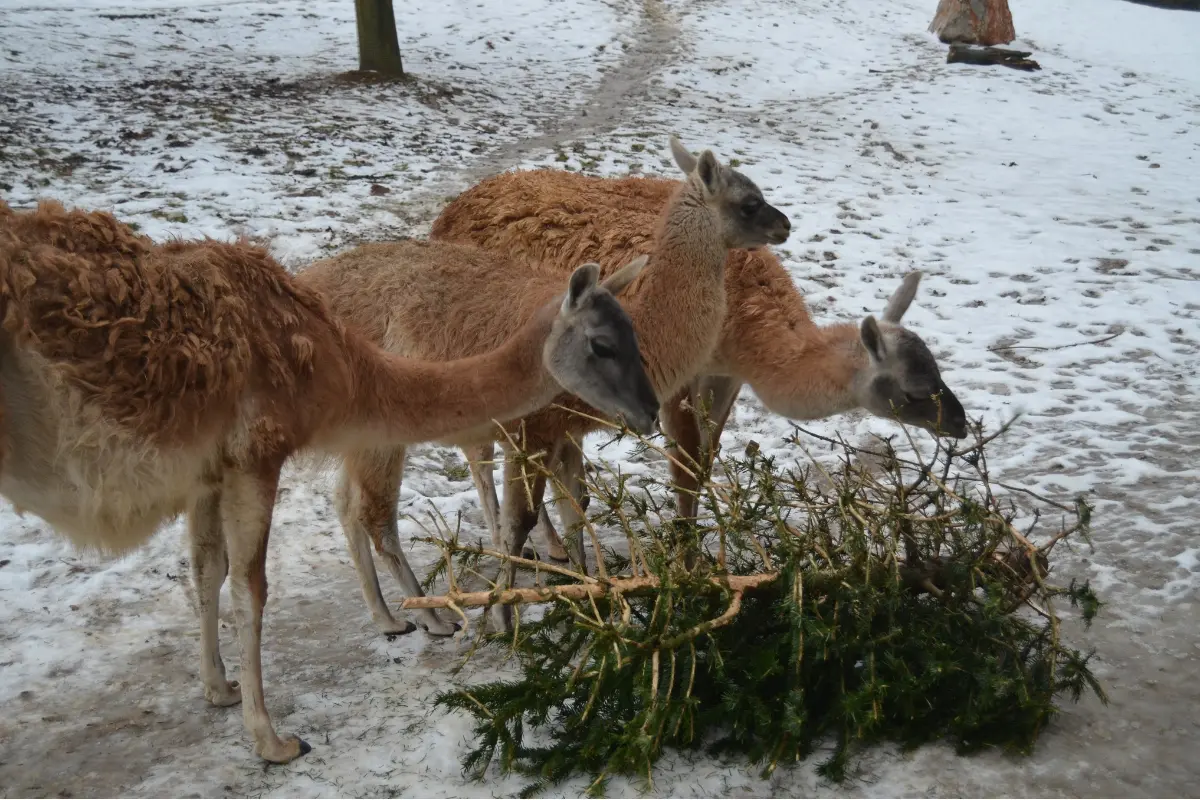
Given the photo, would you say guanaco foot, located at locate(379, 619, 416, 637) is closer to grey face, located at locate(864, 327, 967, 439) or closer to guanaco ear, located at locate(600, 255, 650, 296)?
guanaco ear, located at locate(600, 255, 650, 296)

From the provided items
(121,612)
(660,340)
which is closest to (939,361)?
(660,340)

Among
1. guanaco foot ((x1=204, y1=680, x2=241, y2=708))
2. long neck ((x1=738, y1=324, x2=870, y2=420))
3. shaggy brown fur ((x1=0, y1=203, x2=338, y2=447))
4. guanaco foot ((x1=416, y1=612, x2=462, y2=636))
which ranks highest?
shaggy brown fur ((x1=0, y1=203, x2=338, y2=447))

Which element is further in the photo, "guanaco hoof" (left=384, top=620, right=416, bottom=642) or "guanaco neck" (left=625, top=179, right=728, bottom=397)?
"guanaco neck" (left=625, top=179, right=728, bottom=397)

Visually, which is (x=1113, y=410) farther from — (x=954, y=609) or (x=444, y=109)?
A: (x=444, y=109)

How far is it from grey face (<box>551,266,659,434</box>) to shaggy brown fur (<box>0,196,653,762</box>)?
4 cm

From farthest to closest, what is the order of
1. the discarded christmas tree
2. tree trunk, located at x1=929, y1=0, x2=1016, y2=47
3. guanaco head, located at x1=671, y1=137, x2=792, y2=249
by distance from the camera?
1. tree trunk, located at x1=929, y1=0, x2=1016, y2=47
2. guanaco head, located at x1=671, y1=137, x2=792, y2=249
3. the discarded christmas tree

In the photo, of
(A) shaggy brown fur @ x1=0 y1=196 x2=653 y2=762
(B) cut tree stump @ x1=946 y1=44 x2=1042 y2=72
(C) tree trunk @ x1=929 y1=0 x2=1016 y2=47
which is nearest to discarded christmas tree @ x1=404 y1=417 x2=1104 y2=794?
(A) shaggy brown fur @ x1=0 y1=196 x2=653 y2=762

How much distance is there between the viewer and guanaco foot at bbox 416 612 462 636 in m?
5.52

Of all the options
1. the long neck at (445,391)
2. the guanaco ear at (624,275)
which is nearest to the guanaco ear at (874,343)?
the guanaco ear at (624,275)

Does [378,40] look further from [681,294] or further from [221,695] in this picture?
[221,695]

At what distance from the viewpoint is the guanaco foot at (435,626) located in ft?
18.1

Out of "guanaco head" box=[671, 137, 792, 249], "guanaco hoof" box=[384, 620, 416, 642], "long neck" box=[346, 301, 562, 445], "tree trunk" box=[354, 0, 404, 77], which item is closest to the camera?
"long neck" box=[346, 301, 562, 445]

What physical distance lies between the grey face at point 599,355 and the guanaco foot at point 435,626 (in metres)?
1.49

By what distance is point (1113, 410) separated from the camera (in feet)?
25.2
